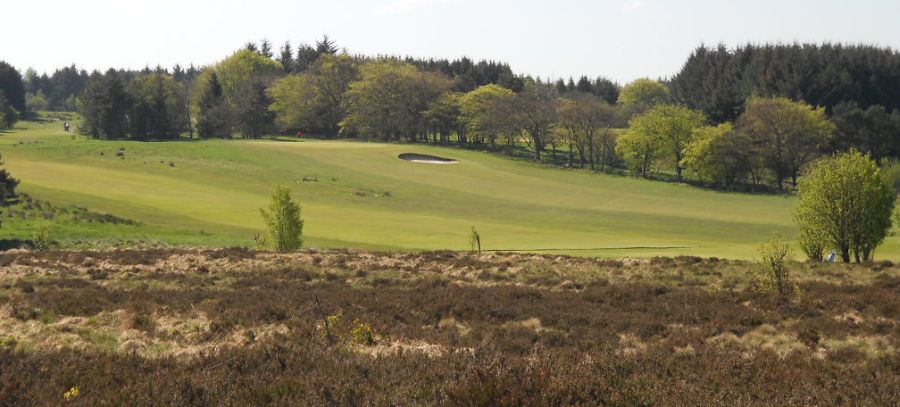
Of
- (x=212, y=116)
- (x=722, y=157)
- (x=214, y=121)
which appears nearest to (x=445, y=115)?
(x=214, y=121)

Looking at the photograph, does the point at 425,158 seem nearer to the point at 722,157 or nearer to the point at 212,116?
the point at 722,157

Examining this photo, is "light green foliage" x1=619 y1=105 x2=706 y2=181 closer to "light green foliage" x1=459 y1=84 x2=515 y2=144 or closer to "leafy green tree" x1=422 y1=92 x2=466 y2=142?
"light green foliage" x1=459 y1=84 x2=515 y2=144

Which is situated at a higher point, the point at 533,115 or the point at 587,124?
the point at 533,115

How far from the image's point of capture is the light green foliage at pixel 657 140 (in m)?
114

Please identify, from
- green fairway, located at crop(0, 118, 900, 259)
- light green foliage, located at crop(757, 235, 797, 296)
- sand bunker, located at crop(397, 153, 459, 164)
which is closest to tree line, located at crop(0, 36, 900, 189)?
green fairway, located at crop(0, 118, 900, 259)

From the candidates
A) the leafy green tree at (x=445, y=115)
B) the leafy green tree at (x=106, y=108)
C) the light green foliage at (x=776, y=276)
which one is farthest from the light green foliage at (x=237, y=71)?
the light green foliage at (x=776, y=276)

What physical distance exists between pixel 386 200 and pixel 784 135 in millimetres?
64140

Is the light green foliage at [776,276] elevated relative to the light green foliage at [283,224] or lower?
elevated

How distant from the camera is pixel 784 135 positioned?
356 feet

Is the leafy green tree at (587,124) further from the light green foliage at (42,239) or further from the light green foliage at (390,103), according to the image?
the light green foliage at (42,239)

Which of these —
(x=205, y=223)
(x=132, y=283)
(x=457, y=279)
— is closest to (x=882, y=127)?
(x=205, y=223)

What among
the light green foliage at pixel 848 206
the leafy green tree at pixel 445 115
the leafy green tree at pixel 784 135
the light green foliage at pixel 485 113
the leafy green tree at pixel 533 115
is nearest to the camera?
the light green foliage at pixel 848 206

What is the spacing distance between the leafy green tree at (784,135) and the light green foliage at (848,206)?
7314 centimetres

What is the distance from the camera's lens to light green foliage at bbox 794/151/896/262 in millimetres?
36219
